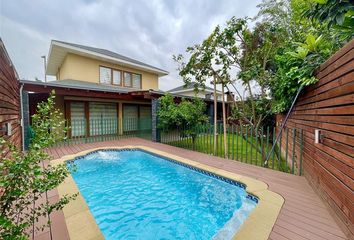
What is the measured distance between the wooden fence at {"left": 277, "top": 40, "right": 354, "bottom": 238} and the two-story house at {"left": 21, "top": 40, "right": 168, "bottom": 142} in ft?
25.6

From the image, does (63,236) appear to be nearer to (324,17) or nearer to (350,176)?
(350,176)

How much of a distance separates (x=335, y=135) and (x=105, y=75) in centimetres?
1348

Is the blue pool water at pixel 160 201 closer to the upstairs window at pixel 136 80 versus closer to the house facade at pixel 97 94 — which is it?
the house facade at pixel 97 94

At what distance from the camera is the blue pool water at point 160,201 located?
129 inches

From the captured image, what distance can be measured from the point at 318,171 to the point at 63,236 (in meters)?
4.54

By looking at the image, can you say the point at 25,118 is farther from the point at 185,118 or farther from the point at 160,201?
the point at 160,201

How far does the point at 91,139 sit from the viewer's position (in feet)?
34.9

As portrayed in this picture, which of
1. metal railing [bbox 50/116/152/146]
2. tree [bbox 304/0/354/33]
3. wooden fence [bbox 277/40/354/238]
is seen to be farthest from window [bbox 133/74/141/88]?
tree [bbox 304/0/354/33]

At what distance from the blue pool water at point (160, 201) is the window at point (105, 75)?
25.4ft

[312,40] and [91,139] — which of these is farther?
[91,139]

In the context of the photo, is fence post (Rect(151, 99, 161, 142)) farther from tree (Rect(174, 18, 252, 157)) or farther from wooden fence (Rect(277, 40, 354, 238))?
wooden fence (Rect(277, 40, 354, 238))

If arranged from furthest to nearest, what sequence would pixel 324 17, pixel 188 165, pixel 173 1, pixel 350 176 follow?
pixel 173 1 < pixel 188 165 < pixel 324 17 < pixel 350 176

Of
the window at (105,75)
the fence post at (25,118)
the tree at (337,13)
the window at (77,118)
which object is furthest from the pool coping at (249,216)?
the window at (105,75)

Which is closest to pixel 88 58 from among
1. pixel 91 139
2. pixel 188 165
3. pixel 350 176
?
pixel 91 139
